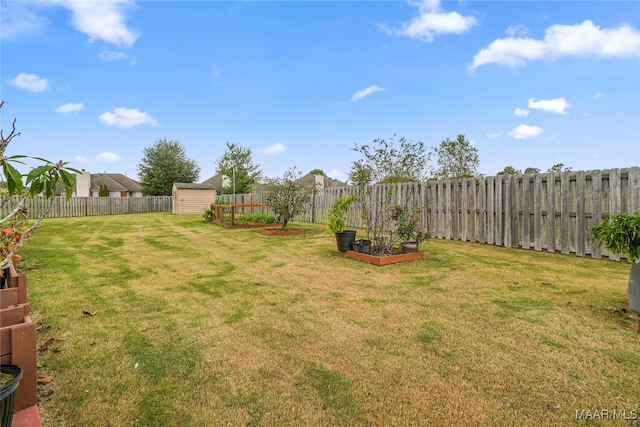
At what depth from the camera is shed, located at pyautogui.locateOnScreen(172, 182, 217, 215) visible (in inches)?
1028

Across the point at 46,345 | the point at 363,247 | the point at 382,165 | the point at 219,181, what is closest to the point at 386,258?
the point at 363,247

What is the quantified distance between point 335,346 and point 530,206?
7.13 m

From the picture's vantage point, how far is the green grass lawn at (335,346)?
1.99 metres

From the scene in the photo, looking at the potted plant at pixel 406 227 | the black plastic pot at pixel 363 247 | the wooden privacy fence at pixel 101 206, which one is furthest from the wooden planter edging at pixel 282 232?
the wooden privacy fence at pixel 101 206

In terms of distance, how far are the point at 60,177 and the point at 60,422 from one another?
149 cm

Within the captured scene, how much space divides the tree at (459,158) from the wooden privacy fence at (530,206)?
10726 millimetres

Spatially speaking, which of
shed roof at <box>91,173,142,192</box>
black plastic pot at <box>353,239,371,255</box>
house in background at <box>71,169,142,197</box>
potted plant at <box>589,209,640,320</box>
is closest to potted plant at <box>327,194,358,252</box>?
black plastic pot at <box>353,239,371,255</box>

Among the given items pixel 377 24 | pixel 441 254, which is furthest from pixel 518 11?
pixel 441 254

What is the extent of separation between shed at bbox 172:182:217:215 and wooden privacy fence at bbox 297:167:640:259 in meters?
20.8

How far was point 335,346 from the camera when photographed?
282cm

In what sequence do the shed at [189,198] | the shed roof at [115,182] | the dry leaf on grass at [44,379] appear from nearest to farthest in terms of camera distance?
the dry leaf on grass at [44,379]
the shed at [189,198]
the shed roof at [115,182]

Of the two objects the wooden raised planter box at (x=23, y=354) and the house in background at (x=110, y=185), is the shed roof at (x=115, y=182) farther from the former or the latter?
the wooden raised planter box at (x=23, y=354)

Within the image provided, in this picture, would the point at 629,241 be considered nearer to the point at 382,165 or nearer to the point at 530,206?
the point at 382,165

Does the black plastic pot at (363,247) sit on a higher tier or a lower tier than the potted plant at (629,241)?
lower
